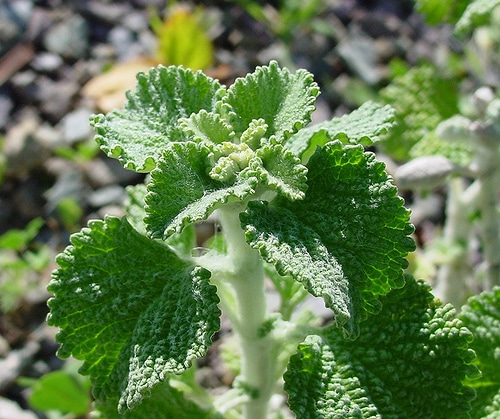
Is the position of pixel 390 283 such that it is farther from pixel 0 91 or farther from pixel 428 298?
pixel 0 91

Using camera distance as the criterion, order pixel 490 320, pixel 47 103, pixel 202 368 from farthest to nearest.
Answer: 1. pixel 47 103
2. pixel 202 368
3. pixel 490 320

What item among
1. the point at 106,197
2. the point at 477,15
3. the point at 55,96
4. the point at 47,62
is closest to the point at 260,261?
the point at 477,15

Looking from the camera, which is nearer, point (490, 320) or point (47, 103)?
point (490, 320)

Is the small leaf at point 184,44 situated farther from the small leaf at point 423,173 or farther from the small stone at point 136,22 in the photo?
the small leaf at point 423,173

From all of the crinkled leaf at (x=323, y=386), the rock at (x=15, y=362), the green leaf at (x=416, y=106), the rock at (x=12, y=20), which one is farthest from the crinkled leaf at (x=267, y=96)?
the rock at (x=12, y=20)

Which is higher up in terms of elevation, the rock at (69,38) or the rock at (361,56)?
the rock at (361,56)

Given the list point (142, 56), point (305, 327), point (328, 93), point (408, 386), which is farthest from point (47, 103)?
point (408, 386)

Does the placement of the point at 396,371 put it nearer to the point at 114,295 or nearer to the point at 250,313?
the point at 250,313

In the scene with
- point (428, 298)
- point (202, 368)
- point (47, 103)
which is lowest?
point (428, 298)
